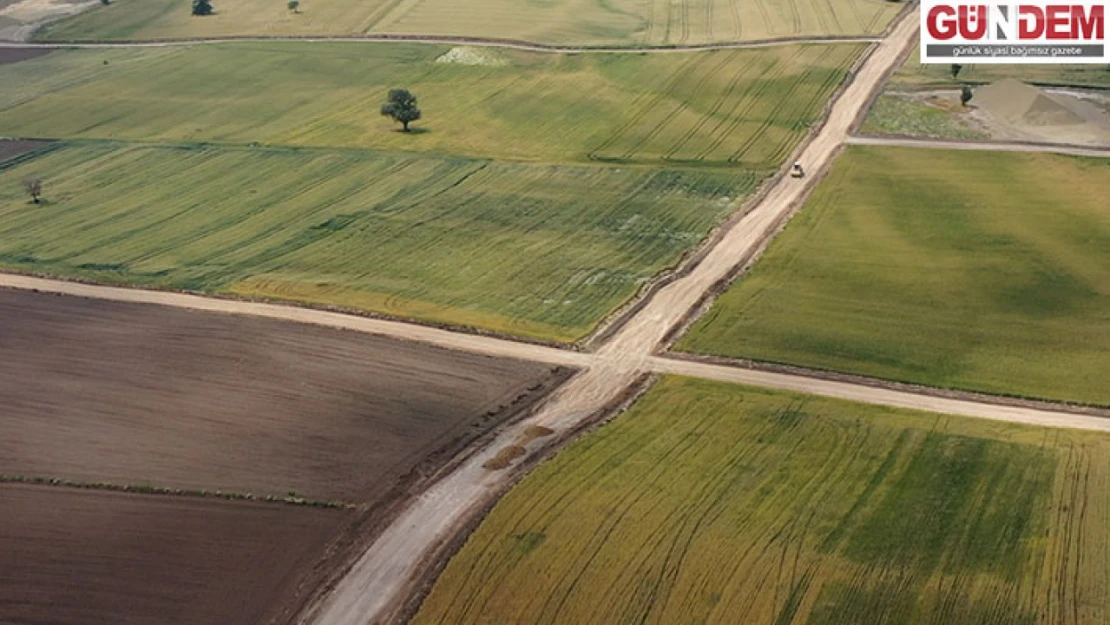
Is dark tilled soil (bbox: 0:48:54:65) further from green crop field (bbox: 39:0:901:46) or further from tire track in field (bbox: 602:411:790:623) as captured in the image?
tire track in field (bbox: 602:411:790:623)

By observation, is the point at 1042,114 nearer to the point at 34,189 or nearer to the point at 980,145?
the point at 980,145

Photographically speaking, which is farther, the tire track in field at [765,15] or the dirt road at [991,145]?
the tire track in field at [765,15]

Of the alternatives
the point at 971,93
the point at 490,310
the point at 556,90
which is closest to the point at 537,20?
the point at 556,90

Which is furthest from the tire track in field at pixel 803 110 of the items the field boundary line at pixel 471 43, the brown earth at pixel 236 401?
the brown earth at pixel 236 401

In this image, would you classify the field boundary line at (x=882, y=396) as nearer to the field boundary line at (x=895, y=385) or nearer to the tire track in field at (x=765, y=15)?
the field boundary line at (x=895, y=385)

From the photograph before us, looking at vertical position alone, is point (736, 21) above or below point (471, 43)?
below

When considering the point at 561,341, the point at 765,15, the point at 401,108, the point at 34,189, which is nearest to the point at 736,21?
the point at 765,15

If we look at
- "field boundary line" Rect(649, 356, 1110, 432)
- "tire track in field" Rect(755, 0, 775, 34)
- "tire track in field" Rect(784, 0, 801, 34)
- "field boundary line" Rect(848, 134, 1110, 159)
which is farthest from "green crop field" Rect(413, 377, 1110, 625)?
"tire track in field" Rect(755, 0, 775, 34)
